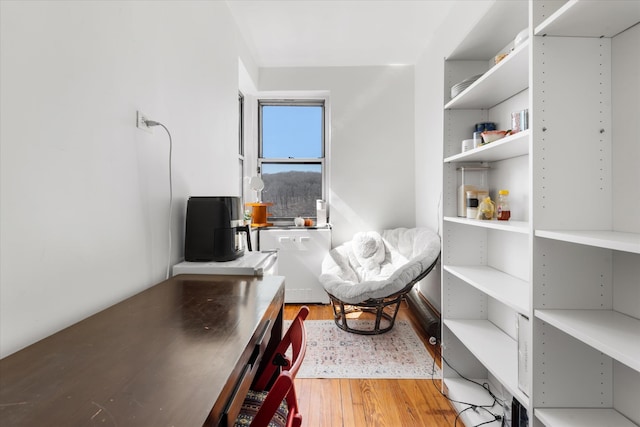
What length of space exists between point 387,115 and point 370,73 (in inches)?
21.0

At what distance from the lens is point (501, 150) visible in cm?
140

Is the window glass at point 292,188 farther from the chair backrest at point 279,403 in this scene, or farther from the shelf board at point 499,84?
the chair backrest at point 279,403

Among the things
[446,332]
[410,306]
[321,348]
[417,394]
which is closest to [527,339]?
[446,332]

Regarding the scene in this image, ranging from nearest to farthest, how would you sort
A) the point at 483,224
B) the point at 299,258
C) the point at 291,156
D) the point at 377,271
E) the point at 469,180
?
1. the point at 483,224
2. the point at 469,180
3. the point at 377,271
4. the point at 299,258
5. the point at 291,156

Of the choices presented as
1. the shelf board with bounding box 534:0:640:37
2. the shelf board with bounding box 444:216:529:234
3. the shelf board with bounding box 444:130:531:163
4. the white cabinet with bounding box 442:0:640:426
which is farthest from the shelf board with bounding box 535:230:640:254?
the shelf board with bounding box 534:0:640:37

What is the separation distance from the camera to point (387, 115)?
355 centimetres

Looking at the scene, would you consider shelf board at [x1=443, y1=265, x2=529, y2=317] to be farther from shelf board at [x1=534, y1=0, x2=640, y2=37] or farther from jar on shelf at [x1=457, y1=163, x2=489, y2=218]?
shelf board at [x1=534, y1=0, x2=640, y2=37]

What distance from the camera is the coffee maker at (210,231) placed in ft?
5.11

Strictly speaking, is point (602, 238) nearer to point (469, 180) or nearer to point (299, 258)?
point (469, 180)

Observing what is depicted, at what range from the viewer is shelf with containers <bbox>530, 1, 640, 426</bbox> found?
3.17ft

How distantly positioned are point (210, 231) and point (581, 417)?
1.62 meters

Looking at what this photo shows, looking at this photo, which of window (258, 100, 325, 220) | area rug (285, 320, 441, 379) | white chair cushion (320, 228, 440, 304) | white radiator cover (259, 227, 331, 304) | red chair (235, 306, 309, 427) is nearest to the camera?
red chair (235, 306, 309, 427)

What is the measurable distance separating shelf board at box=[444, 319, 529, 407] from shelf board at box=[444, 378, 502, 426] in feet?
1.01

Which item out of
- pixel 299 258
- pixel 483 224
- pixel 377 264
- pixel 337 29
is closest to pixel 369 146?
pixel 337 29
